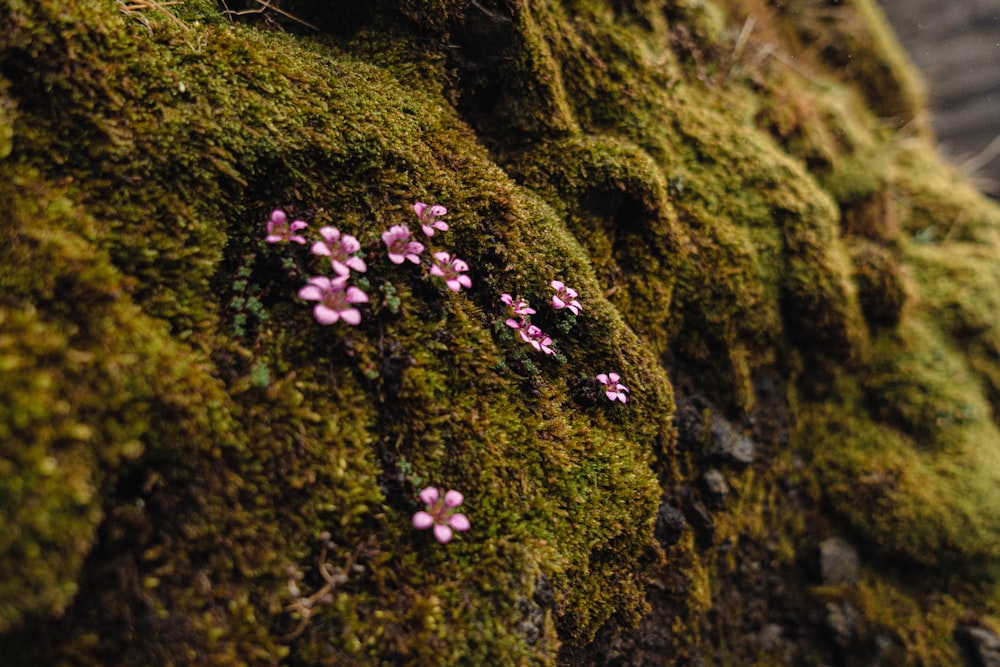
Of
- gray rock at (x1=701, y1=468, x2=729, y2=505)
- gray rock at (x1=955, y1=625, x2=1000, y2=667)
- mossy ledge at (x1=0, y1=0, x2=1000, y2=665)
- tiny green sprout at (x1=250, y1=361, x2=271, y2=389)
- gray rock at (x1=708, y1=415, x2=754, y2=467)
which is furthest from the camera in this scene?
gray rock at (x1=955, y1=625, x2=1000, y2=667)

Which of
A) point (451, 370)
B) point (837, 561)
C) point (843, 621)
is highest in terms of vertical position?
point (451, 370)

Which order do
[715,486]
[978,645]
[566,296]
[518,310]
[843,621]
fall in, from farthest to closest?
[978,645], [843,621], [715,486], [566,296], [518,310]

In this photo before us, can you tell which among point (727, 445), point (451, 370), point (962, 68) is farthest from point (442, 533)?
point (962, 68)

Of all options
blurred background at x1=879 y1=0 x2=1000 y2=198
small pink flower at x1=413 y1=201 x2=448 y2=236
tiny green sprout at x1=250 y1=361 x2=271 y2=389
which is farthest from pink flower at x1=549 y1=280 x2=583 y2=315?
blurred background at x1=879 y1=0 x2=1000 y2=198

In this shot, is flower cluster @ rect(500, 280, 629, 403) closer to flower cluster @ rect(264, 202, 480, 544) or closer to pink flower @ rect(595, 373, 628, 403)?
pink flower @ rect(595, 373, 628, 403)

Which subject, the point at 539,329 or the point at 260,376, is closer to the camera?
the point at 260,376

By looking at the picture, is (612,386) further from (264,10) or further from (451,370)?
(264,10)
